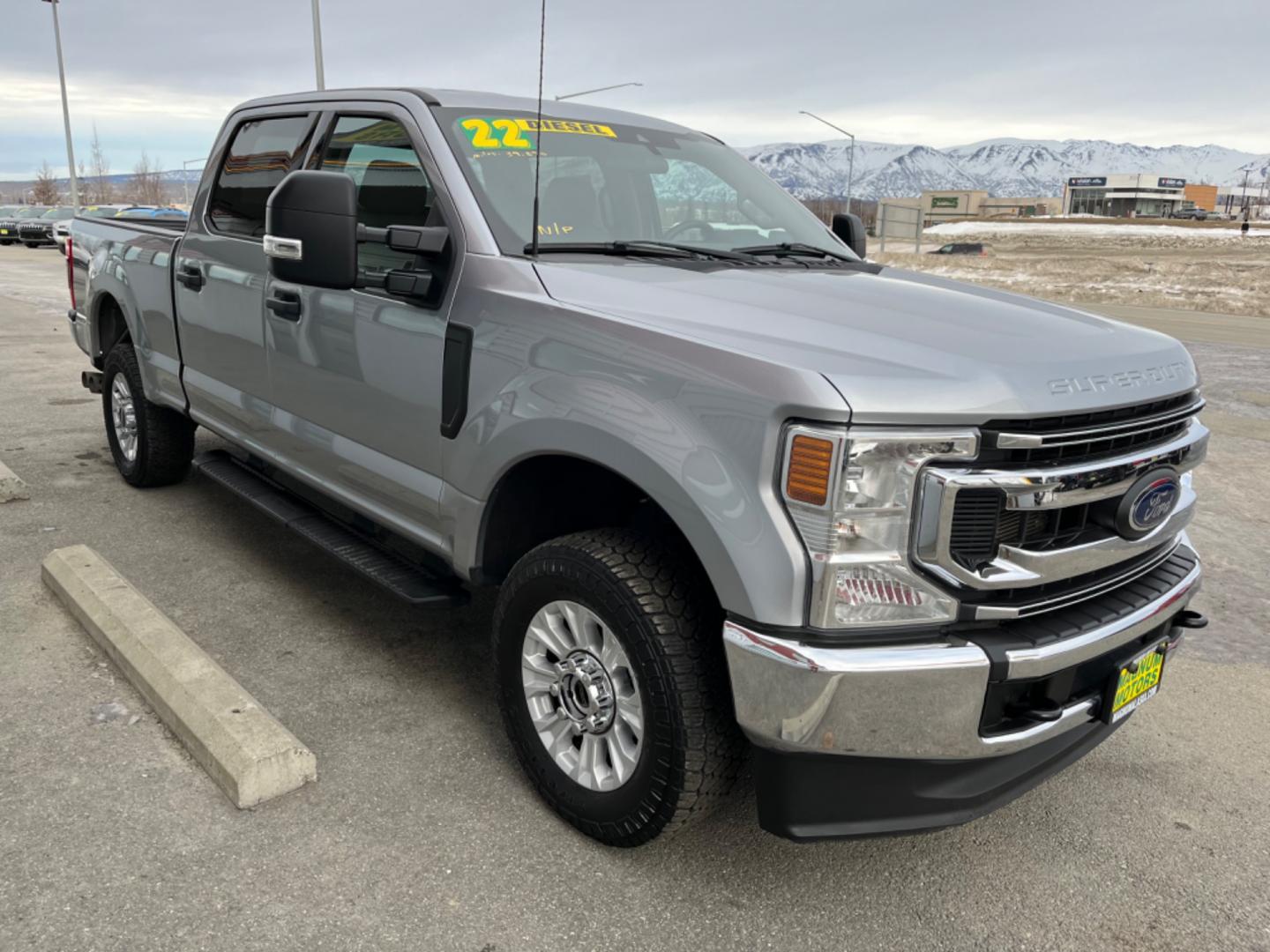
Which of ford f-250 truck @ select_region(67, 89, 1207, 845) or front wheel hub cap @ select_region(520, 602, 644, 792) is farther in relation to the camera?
front wheel hub cap @ select_region(520, 602, 644, 792)

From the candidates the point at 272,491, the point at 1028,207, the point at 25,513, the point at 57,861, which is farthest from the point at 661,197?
the point at 1028,207

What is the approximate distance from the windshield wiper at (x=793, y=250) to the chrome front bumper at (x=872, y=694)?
1.66m

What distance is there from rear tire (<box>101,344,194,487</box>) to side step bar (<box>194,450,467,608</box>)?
717 mm

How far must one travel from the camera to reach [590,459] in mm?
2537

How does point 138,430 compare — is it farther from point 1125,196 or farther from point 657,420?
point 1125,196

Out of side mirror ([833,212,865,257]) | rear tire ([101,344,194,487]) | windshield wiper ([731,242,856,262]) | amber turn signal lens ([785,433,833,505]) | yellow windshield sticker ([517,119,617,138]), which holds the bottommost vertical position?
rear tire ([101,344,194,487])

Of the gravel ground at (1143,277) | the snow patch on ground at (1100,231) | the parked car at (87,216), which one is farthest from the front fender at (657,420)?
the snow patch on ground at (1100,231)

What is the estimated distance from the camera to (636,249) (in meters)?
3.18

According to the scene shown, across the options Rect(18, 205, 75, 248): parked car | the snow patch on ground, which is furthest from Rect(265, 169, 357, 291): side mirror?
the snow patch on ground

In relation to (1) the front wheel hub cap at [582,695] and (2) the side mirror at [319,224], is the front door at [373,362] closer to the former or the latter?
(2) the side mirror at [319,224]

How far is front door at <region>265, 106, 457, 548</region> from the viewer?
316 centimetres

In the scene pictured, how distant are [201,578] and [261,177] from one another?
171cm

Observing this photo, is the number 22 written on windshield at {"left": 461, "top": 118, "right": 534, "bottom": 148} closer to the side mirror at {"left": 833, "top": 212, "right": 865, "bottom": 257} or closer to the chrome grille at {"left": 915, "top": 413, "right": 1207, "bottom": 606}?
the side mirror at {"left": 833, "top": 212, "right": 865, "bottom": 257}

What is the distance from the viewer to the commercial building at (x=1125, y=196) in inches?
6093
